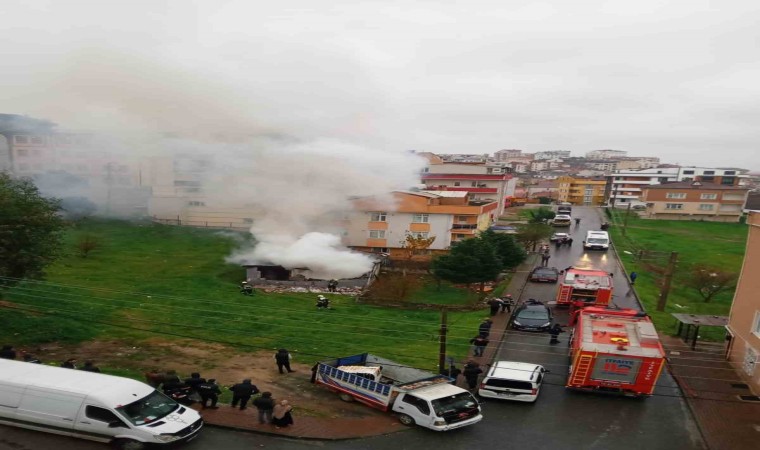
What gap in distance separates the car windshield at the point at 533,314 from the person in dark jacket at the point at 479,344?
3.50 meters

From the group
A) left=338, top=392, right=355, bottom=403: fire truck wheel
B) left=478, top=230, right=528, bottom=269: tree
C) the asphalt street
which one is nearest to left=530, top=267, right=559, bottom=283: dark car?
left=478, top=230, right=528, bottom=269: tree

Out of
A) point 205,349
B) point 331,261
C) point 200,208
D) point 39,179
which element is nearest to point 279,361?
point 205,349

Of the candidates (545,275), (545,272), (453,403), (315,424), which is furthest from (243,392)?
(545,272)

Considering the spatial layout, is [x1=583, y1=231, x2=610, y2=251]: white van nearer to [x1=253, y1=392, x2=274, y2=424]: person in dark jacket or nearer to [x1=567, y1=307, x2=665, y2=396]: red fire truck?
[x1=567, y1=307, x2=665, y2=396]: red fire truck

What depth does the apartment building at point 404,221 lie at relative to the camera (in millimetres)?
42031

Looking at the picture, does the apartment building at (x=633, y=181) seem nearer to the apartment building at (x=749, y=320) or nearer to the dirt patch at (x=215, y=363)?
the apartment building at (x=749, y=320)

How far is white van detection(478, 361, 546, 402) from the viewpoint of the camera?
49.1 ft

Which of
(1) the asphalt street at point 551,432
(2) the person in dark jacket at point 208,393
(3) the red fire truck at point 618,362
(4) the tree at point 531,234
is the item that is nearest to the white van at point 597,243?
(4) the tree at point 531,234

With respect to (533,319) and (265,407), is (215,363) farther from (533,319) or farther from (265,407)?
(533,319)

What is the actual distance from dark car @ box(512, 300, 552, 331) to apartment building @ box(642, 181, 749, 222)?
197ft

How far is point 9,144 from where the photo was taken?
180ft

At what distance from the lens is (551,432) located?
43.7 ft

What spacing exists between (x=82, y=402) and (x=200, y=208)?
3971 cm

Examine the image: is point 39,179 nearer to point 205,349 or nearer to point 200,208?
point 200,208
